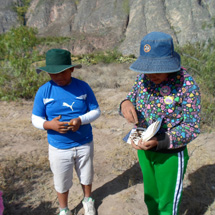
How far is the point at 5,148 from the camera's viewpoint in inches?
132

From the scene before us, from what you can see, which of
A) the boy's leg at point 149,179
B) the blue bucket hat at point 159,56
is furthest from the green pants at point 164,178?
the blue bucket hat at point 159,56

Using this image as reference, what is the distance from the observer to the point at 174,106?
1.37 metres

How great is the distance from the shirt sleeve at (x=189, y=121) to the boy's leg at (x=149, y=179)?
27 cm

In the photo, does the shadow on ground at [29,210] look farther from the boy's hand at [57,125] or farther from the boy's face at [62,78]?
the boy's face at [62,78]

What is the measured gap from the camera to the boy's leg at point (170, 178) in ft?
4.82

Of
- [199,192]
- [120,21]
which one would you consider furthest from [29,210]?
[120,21]

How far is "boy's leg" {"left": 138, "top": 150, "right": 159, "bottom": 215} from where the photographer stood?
1572 mm

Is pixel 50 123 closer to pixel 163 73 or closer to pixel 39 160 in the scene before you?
pixel 163 73

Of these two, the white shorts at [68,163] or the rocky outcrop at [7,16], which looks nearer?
the white shorts at [68,163]

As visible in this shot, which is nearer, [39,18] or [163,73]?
[163,73]

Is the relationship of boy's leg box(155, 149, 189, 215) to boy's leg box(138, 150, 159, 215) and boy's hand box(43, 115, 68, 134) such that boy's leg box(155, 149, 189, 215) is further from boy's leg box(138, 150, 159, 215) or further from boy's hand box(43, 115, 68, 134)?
boy's hand box(43, 115, 68, 134)

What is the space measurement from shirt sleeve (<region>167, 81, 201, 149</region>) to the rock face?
1581 cm

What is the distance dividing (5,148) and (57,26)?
2790 centimetres

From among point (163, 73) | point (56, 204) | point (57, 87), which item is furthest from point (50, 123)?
point (56, 204)
